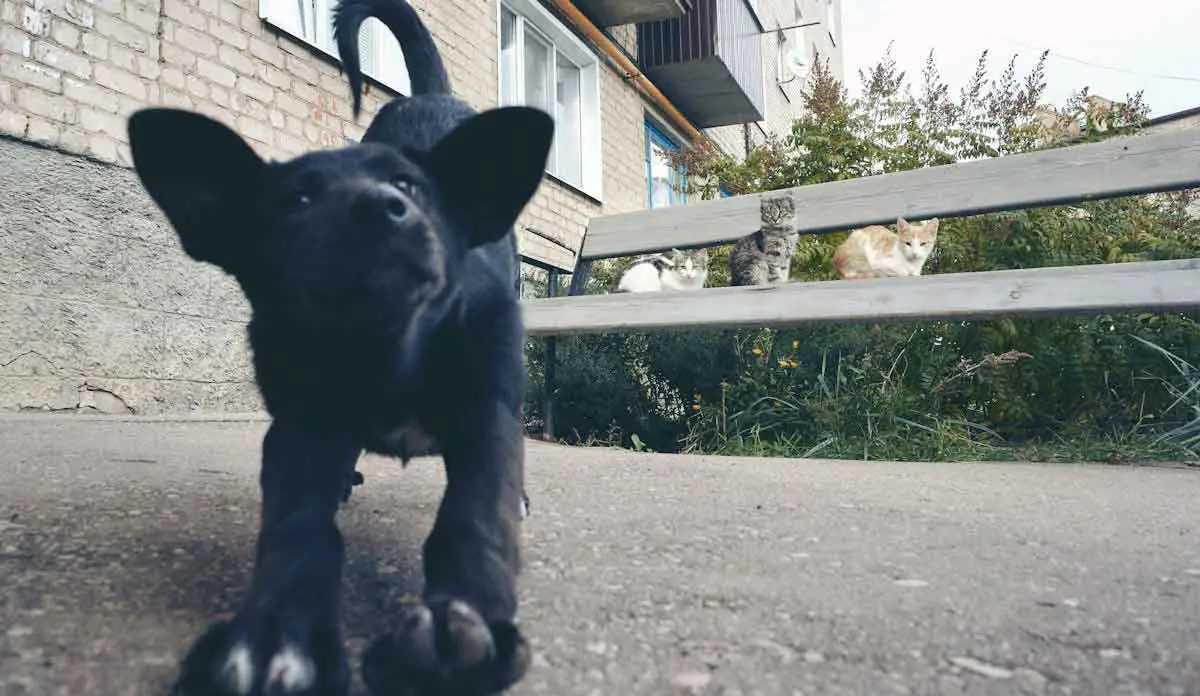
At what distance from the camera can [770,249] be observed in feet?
14.2

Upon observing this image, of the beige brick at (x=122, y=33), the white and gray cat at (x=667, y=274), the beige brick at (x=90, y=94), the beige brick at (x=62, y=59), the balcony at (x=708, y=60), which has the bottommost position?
the white and gray cat at (x=667, y=274)

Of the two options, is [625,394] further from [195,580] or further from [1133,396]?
[195,580]

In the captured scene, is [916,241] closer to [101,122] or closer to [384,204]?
[384,204]

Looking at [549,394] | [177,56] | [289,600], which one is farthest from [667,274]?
[289,600]

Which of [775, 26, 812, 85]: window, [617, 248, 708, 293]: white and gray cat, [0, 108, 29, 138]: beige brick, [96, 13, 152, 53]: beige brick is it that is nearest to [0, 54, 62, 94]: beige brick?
[0, 108, 29, 138]: beige brick

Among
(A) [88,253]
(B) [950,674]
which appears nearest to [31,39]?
(A) [88,253]

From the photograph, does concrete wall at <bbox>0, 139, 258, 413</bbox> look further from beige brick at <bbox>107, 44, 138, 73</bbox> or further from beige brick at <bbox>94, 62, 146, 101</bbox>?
beige brick at <bbox>107, 44, 138, 73</bbox>

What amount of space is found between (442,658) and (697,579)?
2.19ft

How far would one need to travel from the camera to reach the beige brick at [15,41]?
12.1ft

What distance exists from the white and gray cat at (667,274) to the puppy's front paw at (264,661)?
175 inches

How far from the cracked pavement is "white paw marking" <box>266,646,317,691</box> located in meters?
0.10

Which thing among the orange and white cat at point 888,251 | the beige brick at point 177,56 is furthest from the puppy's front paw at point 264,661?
the beige brick at point 177,56

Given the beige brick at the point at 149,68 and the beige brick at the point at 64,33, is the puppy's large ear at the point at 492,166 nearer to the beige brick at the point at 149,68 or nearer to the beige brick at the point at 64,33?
the beige brick at the point at 64,33

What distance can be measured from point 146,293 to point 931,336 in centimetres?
426
